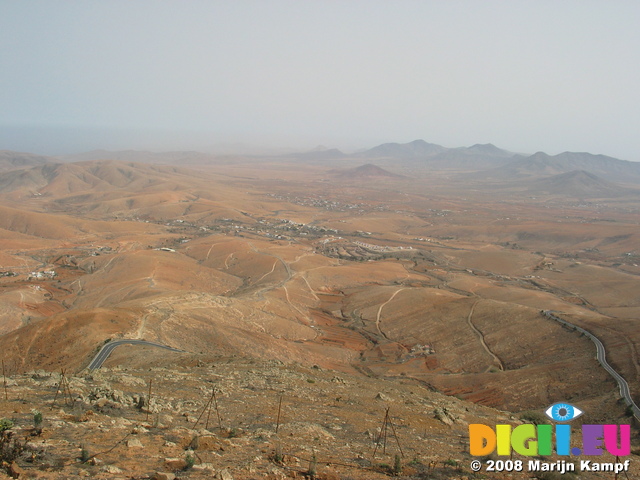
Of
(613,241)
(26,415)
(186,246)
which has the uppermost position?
(26,415)

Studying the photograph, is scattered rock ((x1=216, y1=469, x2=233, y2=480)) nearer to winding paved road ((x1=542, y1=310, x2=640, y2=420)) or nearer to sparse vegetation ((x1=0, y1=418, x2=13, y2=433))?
sparse vegetation ((x1=0, y1=418, x2=13, y2=433))

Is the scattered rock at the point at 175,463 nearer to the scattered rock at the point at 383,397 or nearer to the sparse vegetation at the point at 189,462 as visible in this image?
the sparse vegetation at the point at 189,462

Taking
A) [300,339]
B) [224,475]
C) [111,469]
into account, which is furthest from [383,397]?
[300,339]

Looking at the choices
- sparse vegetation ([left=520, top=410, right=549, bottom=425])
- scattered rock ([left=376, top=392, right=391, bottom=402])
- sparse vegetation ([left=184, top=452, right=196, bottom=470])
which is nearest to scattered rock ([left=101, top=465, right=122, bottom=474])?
sparse vegetation ([left=184, top=452, right=196, bottom=470])

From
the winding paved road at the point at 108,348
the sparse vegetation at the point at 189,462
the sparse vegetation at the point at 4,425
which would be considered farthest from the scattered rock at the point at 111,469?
the winding paved road at the point at 108,348

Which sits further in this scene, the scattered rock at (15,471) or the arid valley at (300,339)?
the arid valley at (300,339)

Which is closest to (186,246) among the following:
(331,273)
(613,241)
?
(331,273)

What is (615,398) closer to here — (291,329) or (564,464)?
(564,464)
